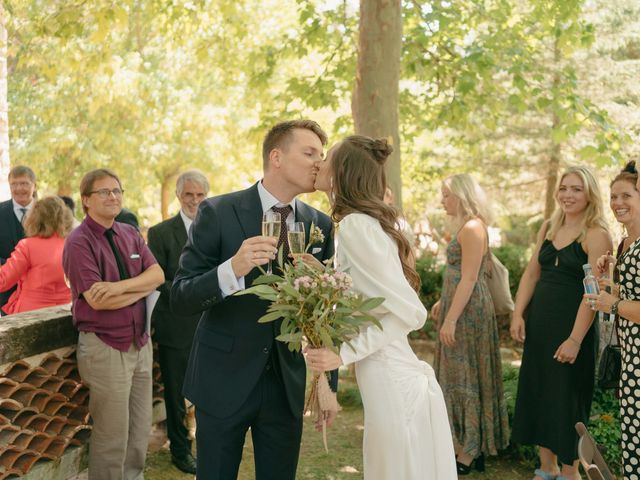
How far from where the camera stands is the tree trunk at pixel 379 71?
786 centimetres

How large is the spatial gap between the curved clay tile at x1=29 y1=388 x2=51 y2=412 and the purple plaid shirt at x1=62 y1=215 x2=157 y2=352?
0.50 m

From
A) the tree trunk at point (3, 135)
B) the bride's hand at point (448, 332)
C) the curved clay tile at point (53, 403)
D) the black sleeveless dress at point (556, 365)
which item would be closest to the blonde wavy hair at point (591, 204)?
the black sleeveless dress at point (556, 365)

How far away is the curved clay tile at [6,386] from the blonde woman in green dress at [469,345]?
341 centimetres

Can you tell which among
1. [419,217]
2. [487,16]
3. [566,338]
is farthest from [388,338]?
[419,217]

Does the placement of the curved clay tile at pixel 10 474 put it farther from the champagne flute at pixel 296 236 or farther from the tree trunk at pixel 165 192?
the tree trunk at pixel 165 192

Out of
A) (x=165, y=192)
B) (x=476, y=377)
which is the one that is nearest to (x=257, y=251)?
(x=476, y=377)

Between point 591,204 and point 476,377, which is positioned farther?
point 476,377

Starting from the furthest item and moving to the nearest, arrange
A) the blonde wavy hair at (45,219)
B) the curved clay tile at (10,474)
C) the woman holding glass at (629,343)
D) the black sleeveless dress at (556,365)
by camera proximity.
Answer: the blonde wavy hair at (45,219) < the black sleeveless dress at (556,365) < the curved clay tile at (10,474) < the woman holding glass at (629,343)

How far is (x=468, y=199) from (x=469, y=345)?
4.18ft

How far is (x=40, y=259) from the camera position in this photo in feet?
19.0

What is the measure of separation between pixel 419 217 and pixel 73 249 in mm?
22114

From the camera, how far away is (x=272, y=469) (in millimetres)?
3654

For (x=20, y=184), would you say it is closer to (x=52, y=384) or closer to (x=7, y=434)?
(x=52, y=384)

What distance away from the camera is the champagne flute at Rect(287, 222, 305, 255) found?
121 inches
